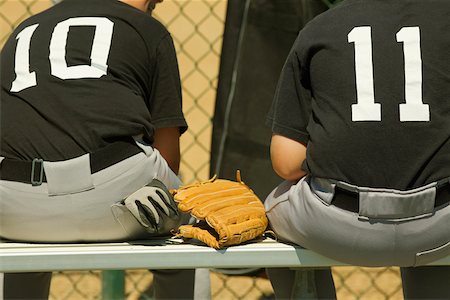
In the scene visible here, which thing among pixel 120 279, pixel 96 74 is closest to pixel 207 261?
pixel 96 74

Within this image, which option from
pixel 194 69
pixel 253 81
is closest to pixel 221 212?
pixel 253 81

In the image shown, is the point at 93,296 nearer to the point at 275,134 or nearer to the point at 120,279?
the point at 120,279

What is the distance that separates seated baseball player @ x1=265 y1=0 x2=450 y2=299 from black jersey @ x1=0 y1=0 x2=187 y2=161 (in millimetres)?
506

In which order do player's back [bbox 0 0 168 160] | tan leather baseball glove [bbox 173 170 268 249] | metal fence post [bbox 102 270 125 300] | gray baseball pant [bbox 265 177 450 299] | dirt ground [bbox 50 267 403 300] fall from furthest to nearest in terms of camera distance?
1. dirt ground [bbox 50 267 403 300]
2. metal fence post [bbox 102 270 125 300]
3. player's back [bbox 0 0 168 160]
4. tan leather baseball glove [bbox 173 170 268 249]
5. gray baseball pant [bbox 265 177 450 299]

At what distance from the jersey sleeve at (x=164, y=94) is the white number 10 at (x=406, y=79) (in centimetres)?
61

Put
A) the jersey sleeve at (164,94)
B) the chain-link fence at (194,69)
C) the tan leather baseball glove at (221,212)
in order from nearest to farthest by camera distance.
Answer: the tan leather baseball glove at (221,212) < the jersey sleeve at (164,94) < the chain-link fence at (194,69)

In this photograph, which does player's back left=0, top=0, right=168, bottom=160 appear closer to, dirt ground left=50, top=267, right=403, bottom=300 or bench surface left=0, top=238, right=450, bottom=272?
bench surface left=0, top=238, right=450, bottom=272

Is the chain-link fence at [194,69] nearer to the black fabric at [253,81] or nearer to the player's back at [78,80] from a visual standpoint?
the black fabric at [253,81]

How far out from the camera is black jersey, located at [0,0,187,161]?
258 cm

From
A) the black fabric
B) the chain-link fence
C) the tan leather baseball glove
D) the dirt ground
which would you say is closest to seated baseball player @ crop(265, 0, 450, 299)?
the tan leather baseball glove

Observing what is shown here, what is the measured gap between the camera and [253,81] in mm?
4359

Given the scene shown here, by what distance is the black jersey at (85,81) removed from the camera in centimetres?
258

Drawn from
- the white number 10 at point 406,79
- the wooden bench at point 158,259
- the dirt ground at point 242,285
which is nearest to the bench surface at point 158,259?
the wooden bench at point 158,259

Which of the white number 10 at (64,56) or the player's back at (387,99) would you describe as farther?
the white number 10 at (64,56)
